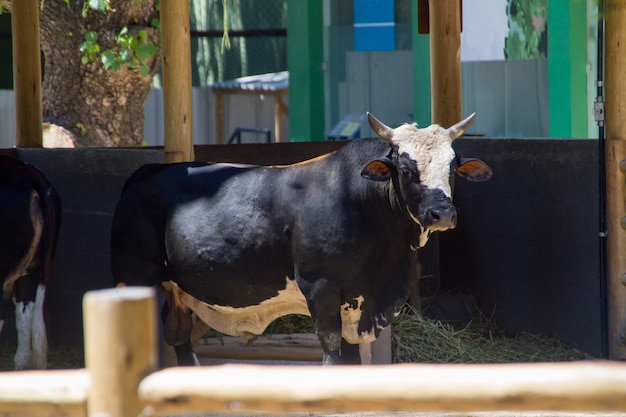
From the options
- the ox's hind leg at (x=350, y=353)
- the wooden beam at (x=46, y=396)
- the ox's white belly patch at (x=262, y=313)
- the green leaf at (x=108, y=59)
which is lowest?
the ox's hind leg at (x=350, y=353)

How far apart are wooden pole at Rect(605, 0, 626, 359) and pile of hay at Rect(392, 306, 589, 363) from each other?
424mm

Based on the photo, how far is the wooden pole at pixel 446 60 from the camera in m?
7.71

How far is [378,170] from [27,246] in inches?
96.1

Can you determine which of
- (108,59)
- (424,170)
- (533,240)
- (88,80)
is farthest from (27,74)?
(533,240)

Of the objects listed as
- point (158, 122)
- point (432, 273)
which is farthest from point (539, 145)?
point (158, 122)

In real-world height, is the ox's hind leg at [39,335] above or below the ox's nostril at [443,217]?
below

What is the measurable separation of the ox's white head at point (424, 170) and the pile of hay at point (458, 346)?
1321mm

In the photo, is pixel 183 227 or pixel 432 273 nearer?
pixel 183 227

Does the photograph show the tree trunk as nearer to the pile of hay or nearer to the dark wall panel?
the dark wall panel

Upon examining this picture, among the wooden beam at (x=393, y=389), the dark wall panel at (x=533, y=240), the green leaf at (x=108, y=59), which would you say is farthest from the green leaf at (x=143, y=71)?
the wooden beam at (x=393, y=389)

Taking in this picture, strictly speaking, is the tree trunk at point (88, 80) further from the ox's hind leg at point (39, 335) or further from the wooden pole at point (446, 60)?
the ox's hind leg at point (39, 335)

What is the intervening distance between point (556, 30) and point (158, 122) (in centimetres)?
926

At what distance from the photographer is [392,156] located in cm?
586

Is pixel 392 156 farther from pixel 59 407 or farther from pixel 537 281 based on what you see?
pixel 59 407
